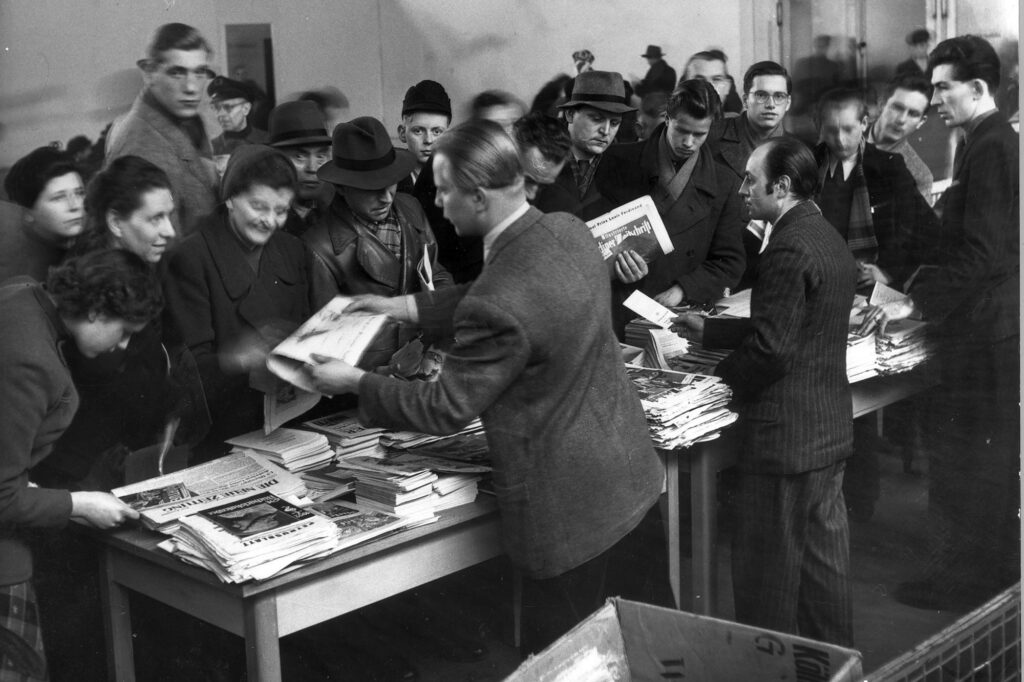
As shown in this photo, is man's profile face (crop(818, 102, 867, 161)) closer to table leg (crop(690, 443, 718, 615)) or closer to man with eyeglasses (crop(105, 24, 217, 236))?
table leg (crop(690, 443, 718, 615))

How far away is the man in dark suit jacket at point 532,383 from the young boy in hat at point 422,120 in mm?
67

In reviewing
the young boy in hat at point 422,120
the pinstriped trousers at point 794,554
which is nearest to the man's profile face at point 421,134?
the young boy in hat at point 422,120

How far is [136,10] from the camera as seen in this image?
242 centimetres

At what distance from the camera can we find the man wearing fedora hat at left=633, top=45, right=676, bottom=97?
3217 millimetres

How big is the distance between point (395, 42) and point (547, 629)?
→ 4.90ft

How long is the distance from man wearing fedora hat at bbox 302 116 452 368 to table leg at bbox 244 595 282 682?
589mm

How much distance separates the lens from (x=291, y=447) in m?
2.85

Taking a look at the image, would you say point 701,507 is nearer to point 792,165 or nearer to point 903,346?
point 903,346

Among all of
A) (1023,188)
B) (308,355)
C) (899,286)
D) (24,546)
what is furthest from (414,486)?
(1023,188)

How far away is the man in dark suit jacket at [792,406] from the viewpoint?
3416 mm

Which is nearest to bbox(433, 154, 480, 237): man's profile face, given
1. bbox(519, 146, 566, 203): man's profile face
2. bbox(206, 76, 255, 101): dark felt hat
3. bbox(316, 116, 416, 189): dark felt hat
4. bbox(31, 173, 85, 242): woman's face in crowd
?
bbox(316, 116, 416, 189): dark felt hat

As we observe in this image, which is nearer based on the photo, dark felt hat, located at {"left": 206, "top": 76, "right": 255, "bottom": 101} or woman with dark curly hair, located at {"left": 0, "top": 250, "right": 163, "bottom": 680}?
woman with dark curly hair, located at {"left": 0, "top": 250, "right": 163, "bottom": 680}

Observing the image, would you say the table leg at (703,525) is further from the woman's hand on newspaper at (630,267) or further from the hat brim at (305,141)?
the hat brim at (305,141)

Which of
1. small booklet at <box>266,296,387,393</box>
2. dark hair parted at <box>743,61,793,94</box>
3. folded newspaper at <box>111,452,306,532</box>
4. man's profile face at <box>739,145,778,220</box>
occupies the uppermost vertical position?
dark hair parted at <box>743,61,793,94</box>
